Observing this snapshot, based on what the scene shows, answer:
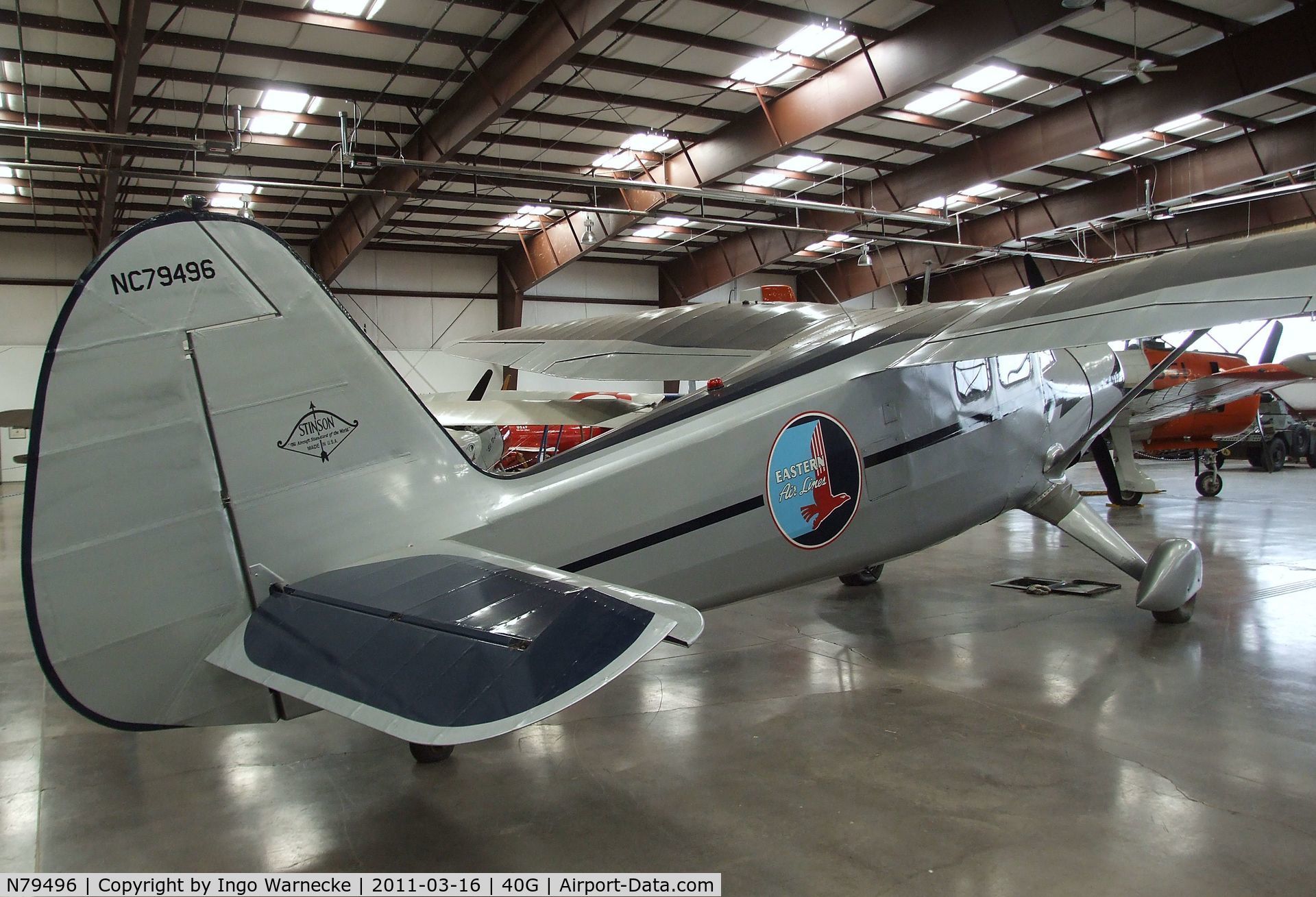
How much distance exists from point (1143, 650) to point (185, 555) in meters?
5.70

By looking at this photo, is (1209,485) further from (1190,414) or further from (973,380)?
(973,380)

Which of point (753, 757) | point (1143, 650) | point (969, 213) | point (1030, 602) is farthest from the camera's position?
point (969, 213)

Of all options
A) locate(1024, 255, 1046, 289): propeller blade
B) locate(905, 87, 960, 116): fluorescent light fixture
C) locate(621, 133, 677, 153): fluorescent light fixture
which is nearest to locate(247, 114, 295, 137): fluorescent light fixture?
locate(621, 133, 677, 153): fluorescent light fixture

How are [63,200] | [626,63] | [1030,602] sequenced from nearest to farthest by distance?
[1030,602] → [626,63] → [63,200]

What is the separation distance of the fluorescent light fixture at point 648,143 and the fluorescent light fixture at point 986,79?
5578mm

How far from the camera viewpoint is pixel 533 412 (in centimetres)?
1094

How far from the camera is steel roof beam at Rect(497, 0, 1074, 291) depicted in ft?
39.1

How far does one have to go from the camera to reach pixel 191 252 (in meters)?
3.14

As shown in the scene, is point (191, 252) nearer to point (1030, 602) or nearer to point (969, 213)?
point (1030, 602)

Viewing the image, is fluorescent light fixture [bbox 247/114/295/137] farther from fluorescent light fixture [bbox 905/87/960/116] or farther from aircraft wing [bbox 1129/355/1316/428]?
aircraft wing [bbox 1129/355/1316/428]

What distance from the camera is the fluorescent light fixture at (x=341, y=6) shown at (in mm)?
11984

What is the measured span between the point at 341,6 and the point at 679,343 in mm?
8158

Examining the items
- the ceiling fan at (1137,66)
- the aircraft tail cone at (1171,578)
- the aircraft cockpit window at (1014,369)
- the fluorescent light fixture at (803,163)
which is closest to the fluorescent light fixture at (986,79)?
the ceiling fan at (1137,66)

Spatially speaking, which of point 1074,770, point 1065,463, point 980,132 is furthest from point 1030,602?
point 980,132
